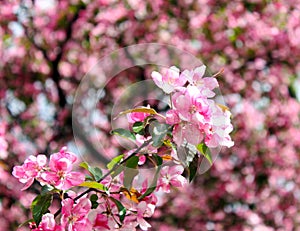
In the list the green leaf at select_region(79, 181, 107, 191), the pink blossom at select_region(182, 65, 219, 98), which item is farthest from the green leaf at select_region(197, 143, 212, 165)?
the green leaf at select_region(79, 181, 107, 191)

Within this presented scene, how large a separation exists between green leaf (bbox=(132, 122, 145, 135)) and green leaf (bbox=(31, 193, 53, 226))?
24 cm

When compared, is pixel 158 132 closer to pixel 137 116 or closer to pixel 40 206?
pixel 137 116

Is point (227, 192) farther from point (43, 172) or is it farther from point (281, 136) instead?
point (43, 172)

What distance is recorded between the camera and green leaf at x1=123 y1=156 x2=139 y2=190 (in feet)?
4.81

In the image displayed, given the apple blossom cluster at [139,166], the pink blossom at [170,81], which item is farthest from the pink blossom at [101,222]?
the pink blossom at [170,81]

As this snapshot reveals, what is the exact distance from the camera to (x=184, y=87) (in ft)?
4.70

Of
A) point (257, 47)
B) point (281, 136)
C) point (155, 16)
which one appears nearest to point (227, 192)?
point (281, 136)

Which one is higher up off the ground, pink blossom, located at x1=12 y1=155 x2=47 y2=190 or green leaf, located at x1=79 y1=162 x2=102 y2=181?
pink blossom, located at x1=12 y1=155 x2=47 y2=190

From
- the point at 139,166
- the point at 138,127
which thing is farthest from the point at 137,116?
the point at 139,166

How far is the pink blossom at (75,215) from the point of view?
4.70 ft

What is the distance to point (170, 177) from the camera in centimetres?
154

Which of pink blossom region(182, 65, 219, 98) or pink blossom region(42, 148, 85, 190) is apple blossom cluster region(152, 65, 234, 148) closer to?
pink blossom region(182, 65, 219, 98)

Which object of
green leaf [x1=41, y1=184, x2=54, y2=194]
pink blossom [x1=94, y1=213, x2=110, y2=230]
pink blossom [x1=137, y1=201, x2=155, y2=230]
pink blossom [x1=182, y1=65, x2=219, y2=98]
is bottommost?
pink blossom [x1=137, y1=201, x2=155, y2=230]

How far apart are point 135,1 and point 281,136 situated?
1926 mm
